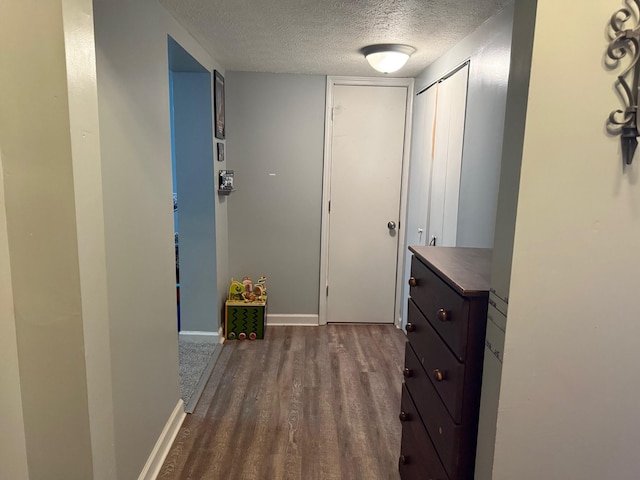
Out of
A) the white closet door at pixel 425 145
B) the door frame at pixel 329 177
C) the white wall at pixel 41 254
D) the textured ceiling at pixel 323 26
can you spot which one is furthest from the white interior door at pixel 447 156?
the white wall at pixel 41 254

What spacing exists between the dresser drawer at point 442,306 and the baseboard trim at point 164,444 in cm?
140

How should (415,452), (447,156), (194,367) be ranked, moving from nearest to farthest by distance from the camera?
(415,452) → (447,156) → (194,367)

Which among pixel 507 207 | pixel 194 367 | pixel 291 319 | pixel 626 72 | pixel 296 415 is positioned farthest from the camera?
pixel 291 319

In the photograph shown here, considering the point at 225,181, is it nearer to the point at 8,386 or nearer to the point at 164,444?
the point at 164,444

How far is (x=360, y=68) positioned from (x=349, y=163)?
79cm

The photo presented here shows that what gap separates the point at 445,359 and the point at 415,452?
0.58 m

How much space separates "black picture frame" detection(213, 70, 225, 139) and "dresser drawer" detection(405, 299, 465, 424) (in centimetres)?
222

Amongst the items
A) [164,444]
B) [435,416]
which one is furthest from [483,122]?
[164,444]

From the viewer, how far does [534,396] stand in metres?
1.12

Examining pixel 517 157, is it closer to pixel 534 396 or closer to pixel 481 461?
pixel 534 396

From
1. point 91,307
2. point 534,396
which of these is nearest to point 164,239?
point 91,307

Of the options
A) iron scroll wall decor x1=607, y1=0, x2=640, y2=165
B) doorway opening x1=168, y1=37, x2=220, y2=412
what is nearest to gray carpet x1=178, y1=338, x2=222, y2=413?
doorway opening x1=168, y1=37, x2=220, y2=412

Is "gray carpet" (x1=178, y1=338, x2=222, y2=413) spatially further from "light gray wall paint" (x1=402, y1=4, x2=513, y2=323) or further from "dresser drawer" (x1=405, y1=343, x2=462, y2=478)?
"light gray wall paint" (x1=402, y1=4, x2=513, y2=323)

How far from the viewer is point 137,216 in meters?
1.77
